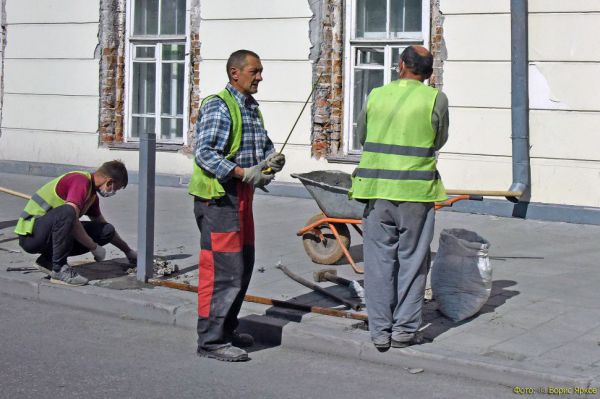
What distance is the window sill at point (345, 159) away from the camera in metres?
13.4

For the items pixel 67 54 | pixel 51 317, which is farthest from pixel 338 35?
pixel 51 317

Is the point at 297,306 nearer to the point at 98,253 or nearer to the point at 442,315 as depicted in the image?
the point at 442,315

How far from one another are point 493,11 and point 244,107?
623 cm

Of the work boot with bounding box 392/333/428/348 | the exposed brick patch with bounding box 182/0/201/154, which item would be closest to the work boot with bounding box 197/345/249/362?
the work boot with bounding box 392/333/428/348

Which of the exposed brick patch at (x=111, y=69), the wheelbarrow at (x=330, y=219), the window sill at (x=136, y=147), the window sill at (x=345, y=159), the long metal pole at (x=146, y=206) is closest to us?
the long metal pole at (x=146, y=206)

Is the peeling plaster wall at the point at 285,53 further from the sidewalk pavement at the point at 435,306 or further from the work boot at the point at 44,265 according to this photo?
the work boot at the point at 44,265

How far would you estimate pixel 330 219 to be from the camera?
9211 mm

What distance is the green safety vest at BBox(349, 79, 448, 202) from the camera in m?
6.56

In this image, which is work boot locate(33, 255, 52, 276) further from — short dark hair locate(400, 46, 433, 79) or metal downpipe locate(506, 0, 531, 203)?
metal downpipe locate(506, 0, 531, 203)

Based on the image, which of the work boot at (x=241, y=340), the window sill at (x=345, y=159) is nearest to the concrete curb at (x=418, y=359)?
the work boot at (x=241, y=340)

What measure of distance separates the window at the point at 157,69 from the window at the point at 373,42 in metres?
2.52

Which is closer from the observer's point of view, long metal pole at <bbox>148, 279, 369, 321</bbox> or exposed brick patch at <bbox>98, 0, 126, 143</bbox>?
long metal pole at <bbox>148, 279, 369, 321</bbox>

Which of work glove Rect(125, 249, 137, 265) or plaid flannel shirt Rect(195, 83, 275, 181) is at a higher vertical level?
plaid flannel shirt Rect(195, 83, 275, 181)

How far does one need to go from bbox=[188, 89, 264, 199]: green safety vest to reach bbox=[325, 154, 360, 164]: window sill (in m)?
6.78
